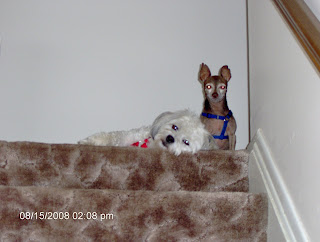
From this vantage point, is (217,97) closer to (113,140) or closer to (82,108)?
(113,140)

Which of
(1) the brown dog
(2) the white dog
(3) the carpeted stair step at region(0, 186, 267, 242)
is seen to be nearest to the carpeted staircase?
(3) the carpeted stair step at region(0, 186, 267, 242)

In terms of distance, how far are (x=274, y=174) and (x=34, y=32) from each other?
2168mm

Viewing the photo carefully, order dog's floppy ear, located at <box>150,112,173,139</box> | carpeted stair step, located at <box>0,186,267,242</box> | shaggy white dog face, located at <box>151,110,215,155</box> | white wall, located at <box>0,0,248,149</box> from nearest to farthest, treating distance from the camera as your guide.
Answer: carpeted stair step, located at <box>0,186,267,242</box> → shaggy white dog face, located at <box>151,110,215,155</box> → dog's floppy ear, located at <box>150,112,173,139</box> → white wall, located at <box>0,0,248,149</box>

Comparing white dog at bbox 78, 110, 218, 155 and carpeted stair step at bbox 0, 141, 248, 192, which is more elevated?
white dog at bbox 78, 110, 218, 155

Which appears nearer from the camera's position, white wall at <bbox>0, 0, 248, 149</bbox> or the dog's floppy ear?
the dog's floppy ear

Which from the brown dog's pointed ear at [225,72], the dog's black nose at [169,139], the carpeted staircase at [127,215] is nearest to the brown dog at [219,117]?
the brown dog's pointed ear at [225,72]

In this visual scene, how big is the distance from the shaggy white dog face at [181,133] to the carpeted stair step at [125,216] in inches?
20.8

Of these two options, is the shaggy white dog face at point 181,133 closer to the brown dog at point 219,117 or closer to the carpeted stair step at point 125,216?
the brown dog at point 219,117

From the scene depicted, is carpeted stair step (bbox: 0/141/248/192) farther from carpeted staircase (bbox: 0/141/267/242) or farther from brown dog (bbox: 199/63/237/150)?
brown dog (bbox: 199/63/237/150)

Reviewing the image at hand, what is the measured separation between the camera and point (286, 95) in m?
1.58

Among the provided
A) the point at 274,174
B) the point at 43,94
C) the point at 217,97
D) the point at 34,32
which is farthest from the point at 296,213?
the point at 34,32

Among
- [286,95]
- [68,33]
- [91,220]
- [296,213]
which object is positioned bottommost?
[296,213]

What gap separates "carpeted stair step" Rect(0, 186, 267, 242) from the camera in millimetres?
1476

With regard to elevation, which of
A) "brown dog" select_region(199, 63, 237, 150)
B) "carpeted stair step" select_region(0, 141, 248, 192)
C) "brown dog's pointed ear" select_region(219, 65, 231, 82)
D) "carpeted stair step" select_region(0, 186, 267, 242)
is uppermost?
"brown dog's pointed ear" select_region(219, 65, 231, 82)
